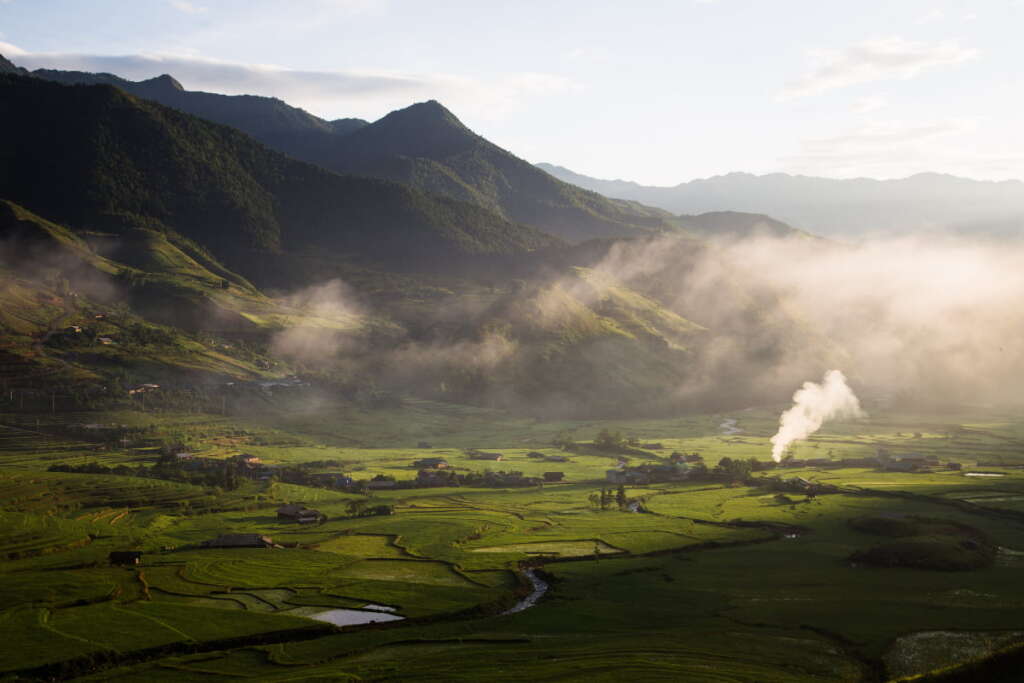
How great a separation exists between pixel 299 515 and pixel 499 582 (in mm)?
39071

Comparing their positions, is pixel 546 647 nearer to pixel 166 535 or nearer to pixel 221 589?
pixel 221 589

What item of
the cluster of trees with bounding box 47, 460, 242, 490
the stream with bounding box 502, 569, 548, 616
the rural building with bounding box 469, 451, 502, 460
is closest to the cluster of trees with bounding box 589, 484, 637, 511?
the stream with bounding box 502, 569, 548, 616

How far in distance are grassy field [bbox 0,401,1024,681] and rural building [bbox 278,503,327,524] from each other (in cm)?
191

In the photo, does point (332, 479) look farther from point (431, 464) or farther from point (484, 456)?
point (484, 456)

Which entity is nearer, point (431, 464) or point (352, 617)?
point (352, 617)

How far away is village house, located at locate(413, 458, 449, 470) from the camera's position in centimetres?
15175

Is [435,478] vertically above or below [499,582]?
above

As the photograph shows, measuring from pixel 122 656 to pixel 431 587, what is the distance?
27628 mm

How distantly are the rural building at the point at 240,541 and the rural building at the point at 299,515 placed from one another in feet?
43.6

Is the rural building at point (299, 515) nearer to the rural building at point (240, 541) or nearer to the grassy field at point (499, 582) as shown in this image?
the grassy field at point (499, 582)

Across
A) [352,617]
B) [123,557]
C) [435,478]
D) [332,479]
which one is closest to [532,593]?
[352,617]

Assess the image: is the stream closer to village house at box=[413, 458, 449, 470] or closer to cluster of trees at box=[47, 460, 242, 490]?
cluster of trees at box=[47, 460, 242, 490]

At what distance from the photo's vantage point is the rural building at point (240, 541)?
95.1m

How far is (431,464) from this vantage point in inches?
6063
